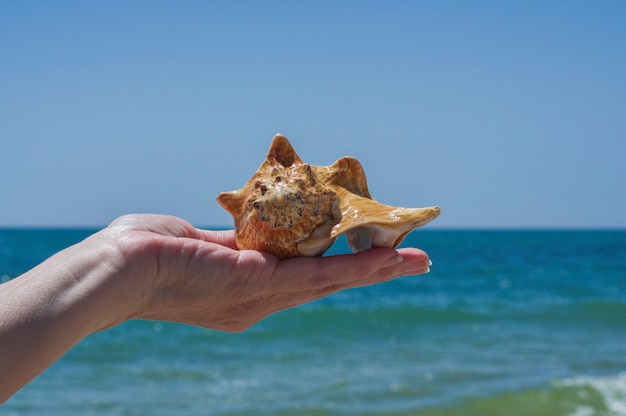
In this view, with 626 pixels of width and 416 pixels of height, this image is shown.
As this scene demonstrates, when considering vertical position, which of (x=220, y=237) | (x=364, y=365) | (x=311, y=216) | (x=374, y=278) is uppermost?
(x=311, y=216)

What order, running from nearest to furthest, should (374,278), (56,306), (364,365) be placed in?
(56,306)
(374,278)
(364,365)

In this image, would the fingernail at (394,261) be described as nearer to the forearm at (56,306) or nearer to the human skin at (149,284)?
the human skin at (149,284)

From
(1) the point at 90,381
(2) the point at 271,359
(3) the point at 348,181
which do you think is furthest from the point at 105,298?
(2) the point at 271,359

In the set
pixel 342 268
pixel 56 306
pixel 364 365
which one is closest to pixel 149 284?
pixel 56 306

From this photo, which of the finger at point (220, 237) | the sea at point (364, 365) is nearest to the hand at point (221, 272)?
the finger at point (220, 237)

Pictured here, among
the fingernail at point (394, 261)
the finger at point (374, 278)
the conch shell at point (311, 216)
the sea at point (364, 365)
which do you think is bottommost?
the sea at point (364, 365)

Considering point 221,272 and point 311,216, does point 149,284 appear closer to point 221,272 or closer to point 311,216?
point 221,272
